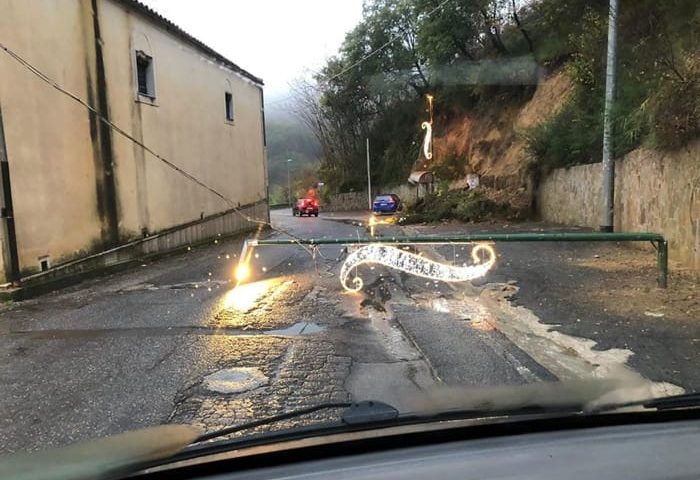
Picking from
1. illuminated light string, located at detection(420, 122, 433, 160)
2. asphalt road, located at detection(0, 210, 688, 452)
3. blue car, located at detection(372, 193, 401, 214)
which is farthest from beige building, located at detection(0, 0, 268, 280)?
illuminated light string, located at detection(420, 122, 433, 160)

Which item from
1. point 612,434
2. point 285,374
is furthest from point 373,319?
point 612,434

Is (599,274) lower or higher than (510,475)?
lower

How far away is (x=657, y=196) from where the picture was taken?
11.6m

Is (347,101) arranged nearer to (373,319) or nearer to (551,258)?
(551,258)

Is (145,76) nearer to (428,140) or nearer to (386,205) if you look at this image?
(386,205)

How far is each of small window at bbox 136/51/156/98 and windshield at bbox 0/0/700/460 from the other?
50mm

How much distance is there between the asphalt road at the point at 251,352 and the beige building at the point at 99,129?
214 centimetres

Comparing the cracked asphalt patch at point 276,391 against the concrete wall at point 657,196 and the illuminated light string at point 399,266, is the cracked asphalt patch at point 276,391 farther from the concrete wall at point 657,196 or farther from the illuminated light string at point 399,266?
the concrete wall at point 657,196

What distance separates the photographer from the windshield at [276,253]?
16.1 feet

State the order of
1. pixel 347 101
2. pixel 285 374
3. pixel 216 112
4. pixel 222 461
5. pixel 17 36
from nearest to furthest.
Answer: pixel 222 461 → pixel 285 374 → pixel 17 36 → pixel 216 112 → pixel 347 101

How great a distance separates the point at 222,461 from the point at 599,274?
29.5 ft

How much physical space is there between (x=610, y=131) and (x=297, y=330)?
32.2ft

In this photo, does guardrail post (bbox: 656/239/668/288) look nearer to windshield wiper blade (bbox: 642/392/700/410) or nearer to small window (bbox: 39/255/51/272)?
windshield wiper blade (bbox: 642/392/700/410)

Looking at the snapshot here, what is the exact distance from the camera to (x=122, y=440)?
6.95ft
